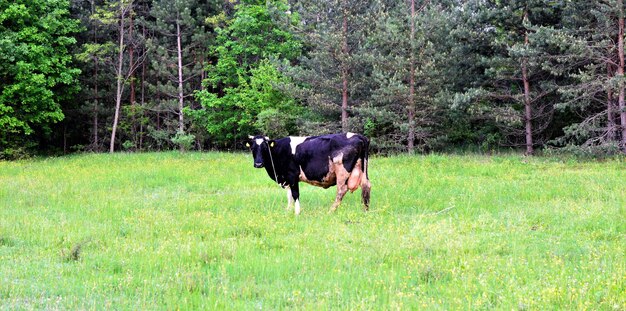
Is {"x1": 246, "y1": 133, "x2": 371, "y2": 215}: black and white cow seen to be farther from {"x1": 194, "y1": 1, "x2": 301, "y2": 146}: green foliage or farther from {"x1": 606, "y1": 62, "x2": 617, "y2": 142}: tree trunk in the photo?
{"x1": 194, "y1": 1, "x2": 301, "y2": 146}: green foliage

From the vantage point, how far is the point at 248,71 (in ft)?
115

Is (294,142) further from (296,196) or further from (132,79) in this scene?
(132,79)

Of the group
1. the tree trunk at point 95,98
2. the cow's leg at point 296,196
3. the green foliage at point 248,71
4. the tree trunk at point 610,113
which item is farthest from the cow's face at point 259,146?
the tree trunk at point 95,98

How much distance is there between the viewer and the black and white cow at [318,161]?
1211cm

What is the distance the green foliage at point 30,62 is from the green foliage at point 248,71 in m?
8.14

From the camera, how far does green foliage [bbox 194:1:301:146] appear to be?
32.3 m

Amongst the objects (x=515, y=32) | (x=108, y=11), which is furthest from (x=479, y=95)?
(x=108, y=11)

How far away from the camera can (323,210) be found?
39.5ft

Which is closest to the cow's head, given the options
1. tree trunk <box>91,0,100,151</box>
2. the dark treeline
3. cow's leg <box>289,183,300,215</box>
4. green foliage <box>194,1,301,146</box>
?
cow's leg <box>289,183,300,215</box>

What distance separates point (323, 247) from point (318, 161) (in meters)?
4.11

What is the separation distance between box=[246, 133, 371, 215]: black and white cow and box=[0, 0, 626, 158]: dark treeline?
43.3 feet

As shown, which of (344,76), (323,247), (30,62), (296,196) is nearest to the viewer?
(323,247)

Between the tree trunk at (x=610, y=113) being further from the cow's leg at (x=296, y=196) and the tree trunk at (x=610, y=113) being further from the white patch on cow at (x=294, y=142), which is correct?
the cow's leg at (x=296, y=196)

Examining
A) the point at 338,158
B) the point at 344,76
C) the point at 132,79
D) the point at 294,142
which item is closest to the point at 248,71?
the point at 132,79
